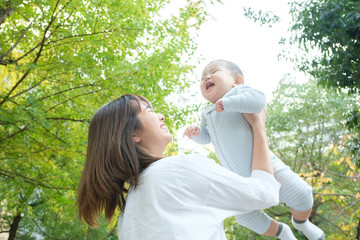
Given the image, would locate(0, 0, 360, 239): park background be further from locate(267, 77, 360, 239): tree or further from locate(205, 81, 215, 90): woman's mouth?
locate(267, 77, 360, 239): tree

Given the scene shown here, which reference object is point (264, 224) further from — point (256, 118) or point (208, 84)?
point (208, 84)

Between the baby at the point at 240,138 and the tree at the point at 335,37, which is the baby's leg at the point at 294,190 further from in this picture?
the tree at the point at 335,37

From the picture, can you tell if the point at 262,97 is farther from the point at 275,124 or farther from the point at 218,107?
the point at 275,124

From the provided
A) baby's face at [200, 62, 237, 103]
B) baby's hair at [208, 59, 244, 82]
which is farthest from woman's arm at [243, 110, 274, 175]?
baby's hair at [208, 59, 244, 82]

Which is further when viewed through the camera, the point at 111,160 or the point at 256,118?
the point at 256,118

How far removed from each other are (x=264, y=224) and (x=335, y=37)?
3.69 metres

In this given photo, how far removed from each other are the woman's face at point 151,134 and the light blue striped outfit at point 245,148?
11.7 inches

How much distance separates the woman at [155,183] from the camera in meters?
1.12

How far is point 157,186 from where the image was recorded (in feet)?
3.75

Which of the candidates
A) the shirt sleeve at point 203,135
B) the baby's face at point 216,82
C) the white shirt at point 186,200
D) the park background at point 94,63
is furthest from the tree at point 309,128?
the white shirt at point 186,200

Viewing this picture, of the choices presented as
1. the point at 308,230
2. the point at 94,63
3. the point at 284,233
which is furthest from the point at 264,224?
the point at 94,63

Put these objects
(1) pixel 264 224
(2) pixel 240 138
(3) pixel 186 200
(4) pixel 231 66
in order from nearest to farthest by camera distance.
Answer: (3) pixel 186 200
(2) pixel 240 138
(1) pixel 264 224
(4) pixel 231 66

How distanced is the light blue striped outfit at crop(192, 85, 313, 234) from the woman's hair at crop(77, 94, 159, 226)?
0.42 m

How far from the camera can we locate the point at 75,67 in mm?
4453
